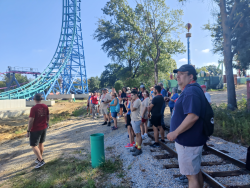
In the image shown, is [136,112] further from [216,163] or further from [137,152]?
[216,163]

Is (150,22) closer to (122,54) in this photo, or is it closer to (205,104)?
(122,54)

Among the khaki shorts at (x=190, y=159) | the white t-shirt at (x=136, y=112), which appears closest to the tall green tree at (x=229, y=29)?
the white t-shirt at (x=136, y=112)

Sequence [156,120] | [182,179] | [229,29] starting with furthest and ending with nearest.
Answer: [229,29] < [156,120] < [182,179]

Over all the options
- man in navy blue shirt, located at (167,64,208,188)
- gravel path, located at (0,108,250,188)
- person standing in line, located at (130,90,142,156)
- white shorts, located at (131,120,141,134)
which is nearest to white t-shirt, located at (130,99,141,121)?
person standing in line, located at (130,90,142,156)

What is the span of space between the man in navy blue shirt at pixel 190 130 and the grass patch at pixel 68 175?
7.13 ft

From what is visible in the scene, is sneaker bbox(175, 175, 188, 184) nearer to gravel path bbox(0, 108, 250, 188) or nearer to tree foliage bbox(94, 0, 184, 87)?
gravel path bbox(0, 108, 250, 188)

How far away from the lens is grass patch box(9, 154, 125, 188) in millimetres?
3838

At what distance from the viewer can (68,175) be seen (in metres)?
4.22

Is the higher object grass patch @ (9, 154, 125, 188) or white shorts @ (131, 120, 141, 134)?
white shorts @ (131, 120, 141, 134)

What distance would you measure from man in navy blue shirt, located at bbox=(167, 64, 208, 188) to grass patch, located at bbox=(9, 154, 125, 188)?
217cm

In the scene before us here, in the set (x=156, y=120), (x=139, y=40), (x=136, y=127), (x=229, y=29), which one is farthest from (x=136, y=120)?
(x=139, y=40)

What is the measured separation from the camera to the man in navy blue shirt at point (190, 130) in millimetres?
2023

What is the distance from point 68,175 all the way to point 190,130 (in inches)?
133

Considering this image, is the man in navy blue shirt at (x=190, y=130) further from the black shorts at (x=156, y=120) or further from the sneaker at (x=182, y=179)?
the black shorts at (x=156, y=120)
